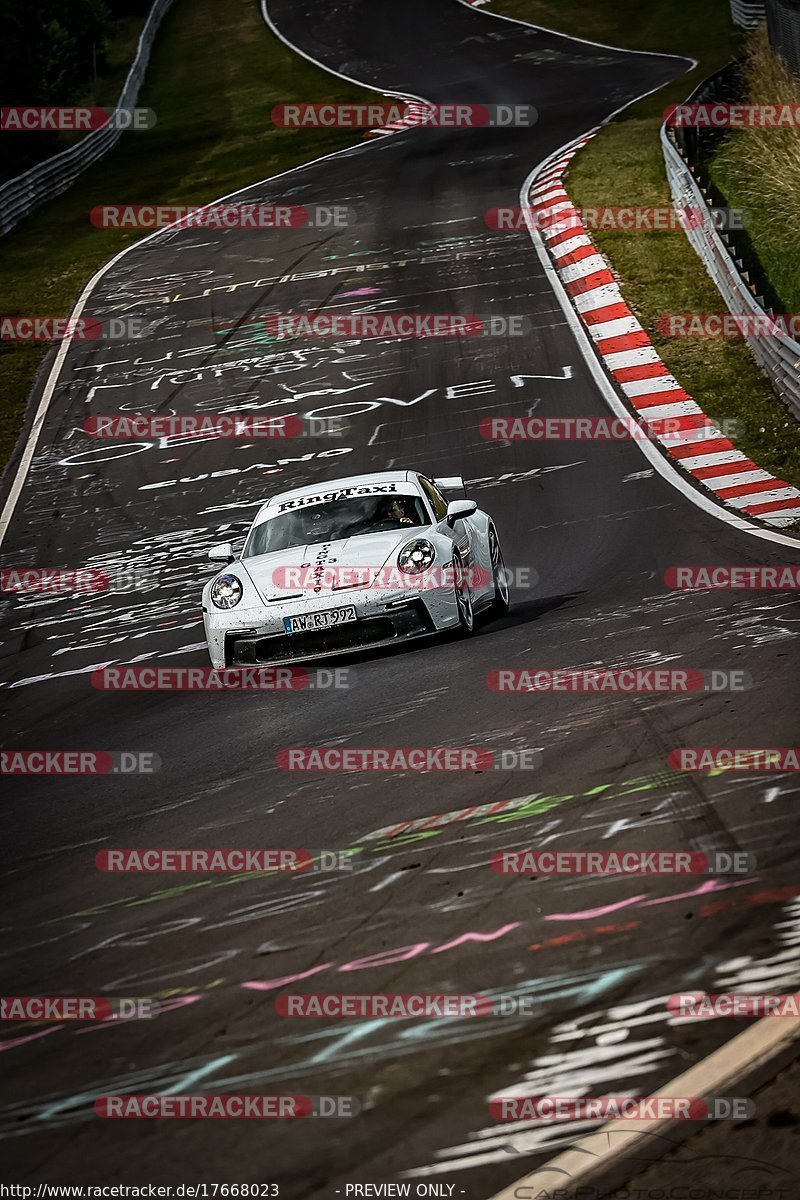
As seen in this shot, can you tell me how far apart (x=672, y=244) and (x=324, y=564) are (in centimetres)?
1529

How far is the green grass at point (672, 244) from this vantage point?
655 inches

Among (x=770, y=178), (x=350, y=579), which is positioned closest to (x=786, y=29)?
(x=770, y=178)

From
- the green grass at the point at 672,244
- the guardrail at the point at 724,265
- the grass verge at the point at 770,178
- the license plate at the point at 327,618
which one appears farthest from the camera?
the grass verge at the point at 770,178

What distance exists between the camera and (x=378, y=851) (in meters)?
5.77

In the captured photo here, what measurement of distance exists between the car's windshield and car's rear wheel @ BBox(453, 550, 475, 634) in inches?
23.4

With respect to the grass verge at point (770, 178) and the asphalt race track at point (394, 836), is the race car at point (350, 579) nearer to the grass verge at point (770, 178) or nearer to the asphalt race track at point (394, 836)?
the asphalt race track at point (394, 836)

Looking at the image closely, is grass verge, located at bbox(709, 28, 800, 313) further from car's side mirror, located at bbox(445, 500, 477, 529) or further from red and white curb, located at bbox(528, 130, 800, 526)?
car's side mirror, located at bbox(445, 500, 477, 529)

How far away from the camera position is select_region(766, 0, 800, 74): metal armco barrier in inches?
1090

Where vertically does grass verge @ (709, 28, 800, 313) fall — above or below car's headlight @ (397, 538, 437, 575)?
above

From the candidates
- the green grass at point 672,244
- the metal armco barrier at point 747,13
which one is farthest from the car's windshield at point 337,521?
the metal armco barrier at point 747,13

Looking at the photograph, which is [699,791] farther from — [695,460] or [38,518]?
[38,518]

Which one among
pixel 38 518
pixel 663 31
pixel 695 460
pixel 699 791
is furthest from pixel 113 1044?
pixel 663 31

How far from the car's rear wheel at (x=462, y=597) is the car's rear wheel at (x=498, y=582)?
2.29 ft

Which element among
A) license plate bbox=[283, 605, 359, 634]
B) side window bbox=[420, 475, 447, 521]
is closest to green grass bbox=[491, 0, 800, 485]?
side window bbox=[420, 475, 447, 521]
